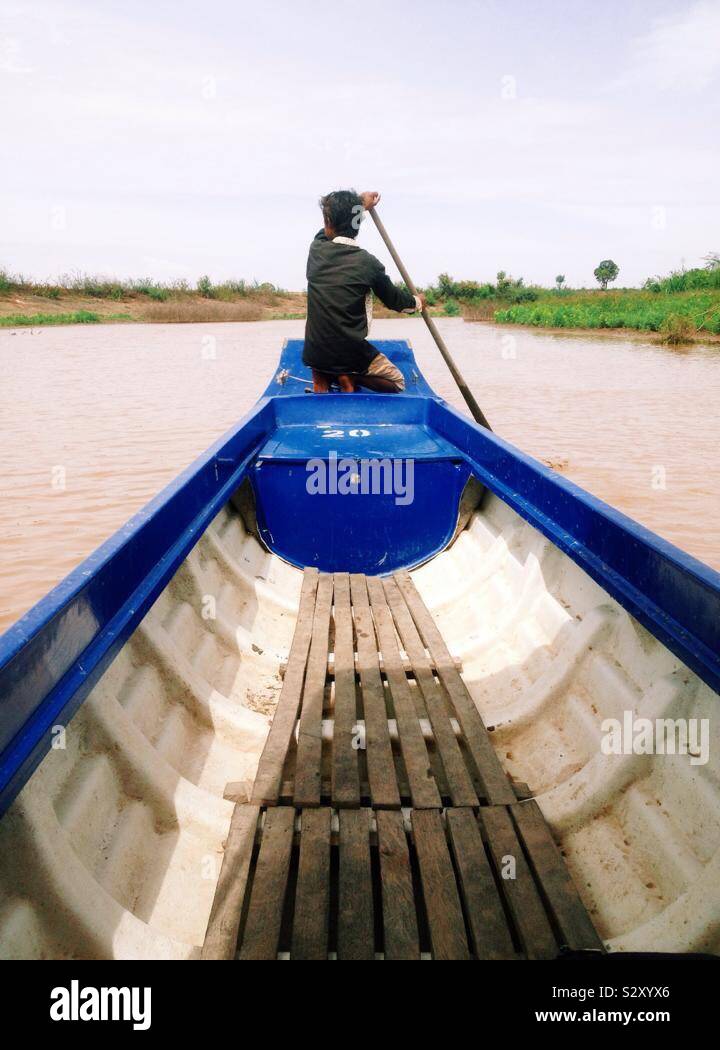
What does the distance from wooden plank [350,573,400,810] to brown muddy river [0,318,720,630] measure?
1.93 meters

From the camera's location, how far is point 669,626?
1565 mm

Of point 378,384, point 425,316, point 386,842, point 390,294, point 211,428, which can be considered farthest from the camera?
point 211,428

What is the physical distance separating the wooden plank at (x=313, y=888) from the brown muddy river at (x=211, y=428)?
2.44m

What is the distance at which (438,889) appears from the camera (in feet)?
4.77

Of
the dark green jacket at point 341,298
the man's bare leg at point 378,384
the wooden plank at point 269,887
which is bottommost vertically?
the wooden plank at point 269,887

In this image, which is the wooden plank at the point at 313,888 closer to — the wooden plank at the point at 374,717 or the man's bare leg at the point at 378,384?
the wooden plank at the point at 374,717

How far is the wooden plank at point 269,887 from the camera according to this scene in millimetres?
1293

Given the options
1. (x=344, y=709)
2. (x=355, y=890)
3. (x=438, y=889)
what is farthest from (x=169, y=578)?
(x=438, y=889)

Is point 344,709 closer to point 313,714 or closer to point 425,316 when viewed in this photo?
point 313,714

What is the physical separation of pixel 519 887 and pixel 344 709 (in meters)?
0.82

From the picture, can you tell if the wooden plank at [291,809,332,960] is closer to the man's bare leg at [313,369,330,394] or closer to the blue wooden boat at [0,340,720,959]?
the blue wooden boat at [0,340,720,959]

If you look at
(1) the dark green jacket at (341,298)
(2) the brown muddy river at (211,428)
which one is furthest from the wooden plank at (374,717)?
(1) the dark green jacket at (341,298)
